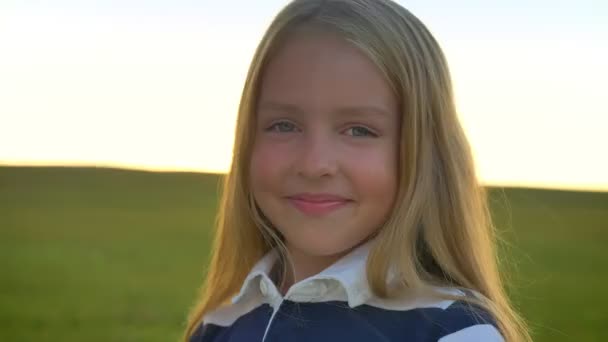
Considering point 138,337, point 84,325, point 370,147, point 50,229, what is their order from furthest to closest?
point 50,229 → point 84,325 → point 138,337 → point 370,147

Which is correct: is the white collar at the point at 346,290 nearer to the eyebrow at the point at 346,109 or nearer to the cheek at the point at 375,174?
the cheek at the point at 375,174

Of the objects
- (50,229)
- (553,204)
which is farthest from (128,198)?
(553,204)

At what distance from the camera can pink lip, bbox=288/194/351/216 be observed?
191cm

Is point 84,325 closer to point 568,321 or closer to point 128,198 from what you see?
point 128,198

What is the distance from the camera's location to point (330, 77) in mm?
1862

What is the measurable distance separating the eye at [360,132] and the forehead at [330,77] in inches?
2.1

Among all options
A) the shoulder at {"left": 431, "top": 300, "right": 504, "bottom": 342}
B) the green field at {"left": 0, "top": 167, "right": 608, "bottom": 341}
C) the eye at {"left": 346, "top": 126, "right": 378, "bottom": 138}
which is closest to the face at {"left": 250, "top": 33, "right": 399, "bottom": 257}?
the eye at {"left": 346, "top": 126, "right": 378, "bottom": 138}

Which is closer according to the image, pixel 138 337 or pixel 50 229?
pixel 138 337

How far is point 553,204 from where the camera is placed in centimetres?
662

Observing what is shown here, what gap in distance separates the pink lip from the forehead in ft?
0.65

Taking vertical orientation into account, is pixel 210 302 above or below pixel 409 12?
below

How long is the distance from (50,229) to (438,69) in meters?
4.81

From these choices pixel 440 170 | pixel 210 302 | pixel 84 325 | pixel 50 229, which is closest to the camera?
pixel 440 170

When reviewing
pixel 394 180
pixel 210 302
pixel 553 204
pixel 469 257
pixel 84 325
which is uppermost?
pixel 394 180
